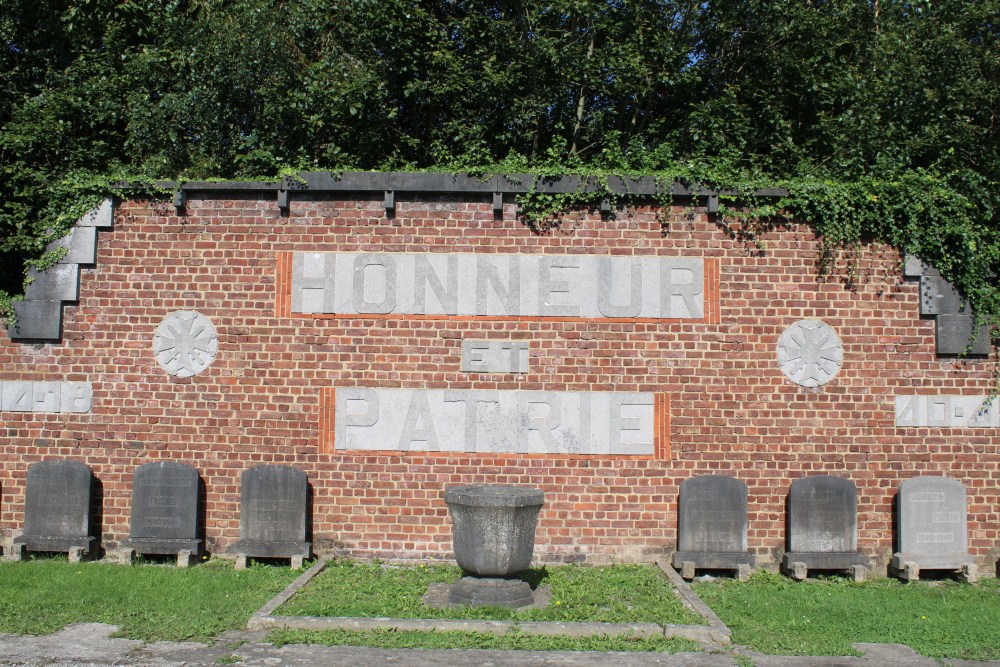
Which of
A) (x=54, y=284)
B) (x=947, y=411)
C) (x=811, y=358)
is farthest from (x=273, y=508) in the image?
(x=947, y=411)

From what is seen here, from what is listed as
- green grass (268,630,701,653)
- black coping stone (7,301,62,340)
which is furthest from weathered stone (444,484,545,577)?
black coping stone (7,301,62,340)

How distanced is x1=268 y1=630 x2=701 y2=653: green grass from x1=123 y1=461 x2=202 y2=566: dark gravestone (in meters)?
2.91

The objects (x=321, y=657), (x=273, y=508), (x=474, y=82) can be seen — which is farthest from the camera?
(x=474, y=82)

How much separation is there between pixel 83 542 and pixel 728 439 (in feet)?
23.3

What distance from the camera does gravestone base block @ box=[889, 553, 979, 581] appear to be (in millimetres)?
8586

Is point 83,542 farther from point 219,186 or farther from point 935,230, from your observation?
point 935,230

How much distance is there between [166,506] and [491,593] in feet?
13.1

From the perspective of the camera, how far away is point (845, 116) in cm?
1191

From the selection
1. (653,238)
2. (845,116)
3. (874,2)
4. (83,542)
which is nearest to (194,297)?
(83,542)

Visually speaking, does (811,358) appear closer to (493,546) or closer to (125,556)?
(493,546)

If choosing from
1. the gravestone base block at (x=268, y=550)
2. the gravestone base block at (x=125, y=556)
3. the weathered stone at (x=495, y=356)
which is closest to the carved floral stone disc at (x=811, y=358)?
the weathered stone at (x=495, y=356)

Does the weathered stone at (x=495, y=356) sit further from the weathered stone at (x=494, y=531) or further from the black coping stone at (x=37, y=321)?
the black coping stone at (x=37, y=321)

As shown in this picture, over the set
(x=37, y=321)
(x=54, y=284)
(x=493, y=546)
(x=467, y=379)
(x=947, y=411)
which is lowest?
(x=493, y=546)

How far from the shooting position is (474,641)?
6277 mm
